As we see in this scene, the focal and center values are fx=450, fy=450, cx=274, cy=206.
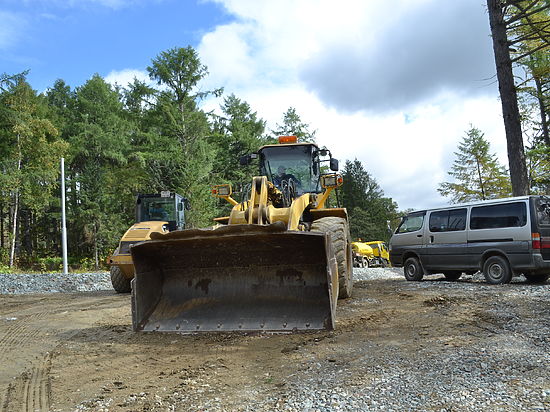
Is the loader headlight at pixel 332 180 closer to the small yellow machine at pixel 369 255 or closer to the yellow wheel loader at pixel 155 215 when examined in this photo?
the yellow wheel loader at pixel 155 215

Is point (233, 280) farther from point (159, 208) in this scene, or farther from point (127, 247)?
point (159, 208)

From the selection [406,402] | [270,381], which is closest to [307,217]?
[270,381]

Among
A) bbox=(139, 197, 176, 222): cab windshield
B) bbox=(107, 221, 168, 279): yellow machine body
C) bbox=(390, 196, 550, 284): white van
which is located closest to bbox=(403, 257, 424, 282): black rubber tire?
bbox=(390, 196, 550, 284): white van

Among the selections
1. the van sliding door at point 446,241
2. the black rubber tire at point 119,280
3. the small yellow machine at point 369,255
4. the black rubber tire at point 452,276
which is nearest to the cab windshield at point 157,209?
the black rubber tire at point 119,280

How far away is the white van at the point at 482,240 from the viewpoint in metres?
9.16

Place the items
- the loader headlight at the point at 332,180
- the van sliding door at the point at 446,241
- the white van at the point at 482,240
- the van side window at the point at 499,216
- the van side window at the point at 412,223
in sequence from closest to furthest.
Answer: the loader headlight at the point at 332,180 < the white van at the point at 482,240 < the van side window at the point at 499,216 < the van sliding door at the point at 446,241 < the van side window at the point at 412,223

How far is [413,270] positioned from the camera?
12.0 meters

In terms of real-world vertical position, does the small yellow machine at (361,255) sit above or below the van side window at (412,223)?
below

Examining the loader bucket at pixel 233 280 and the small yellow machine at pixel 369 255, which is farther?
the small yellow machine at pixel 369 255

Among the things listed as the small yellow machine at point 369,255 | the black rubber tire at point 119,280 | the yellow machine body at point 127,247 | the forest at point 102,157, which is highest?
the forest at point 102,157

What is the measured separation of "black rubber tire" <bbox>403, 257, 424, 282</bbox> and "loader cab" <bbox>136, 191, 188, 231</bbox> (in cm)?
620

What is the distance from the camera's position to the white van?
9156 mm

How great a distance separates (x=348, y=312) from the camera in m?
6.52

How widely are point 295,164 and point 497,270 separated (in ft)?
16.7
